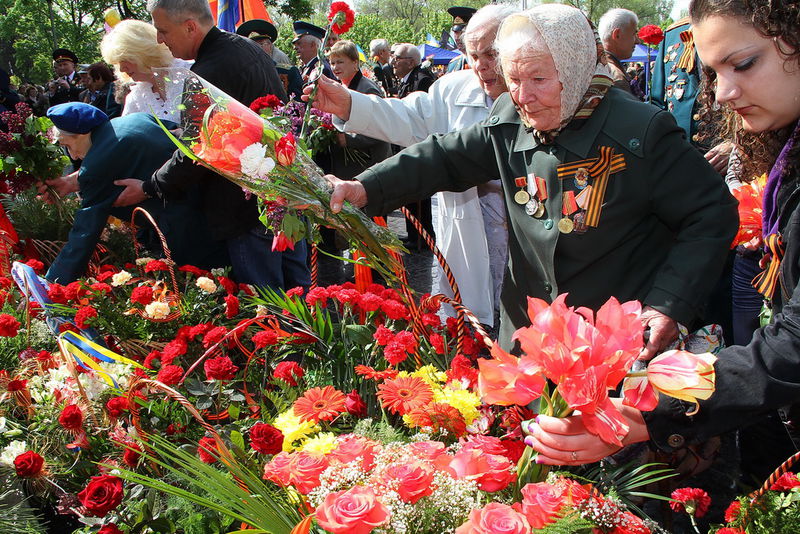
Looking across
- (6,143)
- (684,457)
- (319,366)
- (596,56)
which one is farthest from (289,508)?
(6,143)

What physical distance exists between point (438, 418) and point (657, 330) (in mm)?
612

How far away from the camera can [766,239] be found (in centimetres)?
152

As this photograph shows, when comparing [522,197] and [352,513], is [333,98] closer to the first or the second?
[522,197]

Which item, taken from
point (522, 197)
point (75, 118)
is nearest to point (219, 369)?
point (522, 197)

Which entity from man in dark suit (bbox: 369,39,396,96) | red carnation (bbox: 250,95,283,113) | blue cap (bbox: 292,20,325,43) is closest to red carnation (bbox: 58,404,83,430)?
red carnation (bbox: 250,95,283,113)

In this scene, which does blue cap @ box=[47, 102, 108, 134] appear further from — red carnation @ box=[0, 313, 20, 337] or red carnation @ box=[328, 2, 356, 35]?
red carnation @ box=[328, 2, 356, 35]

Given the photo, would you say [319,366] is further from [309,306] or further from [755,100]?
[755,100]

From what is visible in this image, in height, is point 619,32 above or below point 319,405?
above

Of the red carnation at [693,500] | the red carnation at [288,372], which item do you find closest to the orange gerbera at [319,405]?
the red carnation at [288,372]

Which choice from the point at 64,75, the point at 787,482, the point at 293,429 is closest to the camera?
the point at 787,482

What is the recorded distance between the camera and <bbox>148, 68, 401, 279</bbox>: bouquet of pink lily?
1694 mm

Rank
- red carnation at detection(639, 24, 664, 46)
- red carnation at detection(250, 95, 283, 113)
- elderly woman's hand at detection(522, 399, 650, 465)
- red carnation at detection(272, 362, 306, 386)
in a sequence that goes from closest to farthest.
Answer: elderly woman's hand at detection(522, 399, 650, 465) < red carnation at detection(272, 362, 306, 386) < red carnation at detection(250, 95, 283, 113) < red carnation at detection(639, 24, 664, 46)

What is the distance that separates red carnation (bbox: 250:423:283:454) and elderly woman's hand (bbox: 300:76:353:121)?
4.18 ft

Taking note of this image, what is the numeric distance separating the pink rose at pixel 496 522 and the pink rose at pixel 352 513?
132 mm
